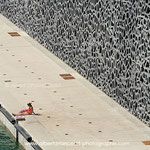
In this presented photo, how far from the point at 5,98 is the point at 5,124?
64.0 inches

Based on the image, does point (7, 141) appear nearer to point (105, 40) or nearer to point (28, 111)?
point (28, 111)

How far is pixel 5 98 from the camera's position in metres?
22.6

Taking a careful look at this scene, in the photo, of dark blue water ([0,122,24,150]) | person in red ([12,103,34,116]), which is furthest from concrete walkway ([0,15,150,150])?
dark blue water ([0,122,24,150])

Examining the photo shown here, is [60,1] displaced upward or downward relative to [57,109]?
upward

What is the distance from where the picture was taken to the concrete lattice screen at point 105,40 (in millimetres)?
20797

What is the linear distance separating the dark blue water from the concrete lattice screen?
377cm

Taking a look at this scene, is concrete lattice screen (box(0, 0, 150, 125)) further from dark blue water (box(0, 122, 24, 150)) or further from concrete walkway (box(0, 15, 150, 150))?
dark blue water (box(0, 122, 24, 150))

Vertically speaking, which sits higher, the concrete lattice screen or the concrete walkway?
the concrete lattice screen

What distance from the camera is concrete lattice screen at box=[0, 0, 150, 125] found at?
20797 millimetres

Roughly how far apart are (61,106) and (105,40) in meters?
2.72

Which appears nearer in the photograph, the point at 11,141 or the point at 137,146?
the point at 137,146

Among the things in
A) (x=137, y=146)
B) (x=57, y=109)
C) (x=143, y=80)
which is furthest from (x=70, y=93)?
(x=137, y=146)

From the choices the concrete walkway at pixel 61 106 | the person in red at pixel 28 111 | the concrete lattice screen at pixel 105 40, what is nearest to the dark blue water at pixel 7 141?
the concrete walkway at pixel 61 106

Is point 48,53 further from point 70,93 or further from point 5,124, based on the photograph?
point 5,124
